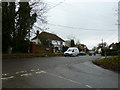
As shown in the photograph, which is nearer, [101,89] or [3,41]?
[101,89]

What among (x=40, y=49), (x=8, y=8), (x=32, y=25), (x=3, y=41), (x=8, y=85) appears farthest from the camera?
(x=40, y=49)

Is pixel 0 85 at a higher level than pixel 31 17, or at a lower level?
lower

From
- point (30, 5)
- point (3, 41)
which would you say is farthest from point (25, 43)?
point (30, 5)

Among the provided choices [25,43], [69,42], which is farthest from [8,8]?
[69,42]

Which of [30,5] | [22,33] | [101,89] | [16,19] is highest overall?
[30,5]

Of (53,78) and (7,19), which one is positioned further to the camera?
(7,19)

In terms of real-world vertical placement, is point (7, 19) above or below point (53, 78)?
above

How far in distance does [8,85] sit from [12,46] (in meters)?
20.4

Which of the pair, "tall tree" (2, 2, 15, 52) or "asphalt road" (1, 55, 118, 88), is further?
"tall tree" (2, 2, 15, 52)

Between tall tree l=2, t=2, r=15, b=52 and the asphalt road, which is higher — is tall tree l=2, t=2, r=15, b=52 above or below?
above

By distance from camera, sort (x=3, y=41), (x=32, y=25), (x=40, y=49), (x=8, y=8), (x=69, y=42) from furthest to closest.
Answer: (x=69, y=42) → (x=40, y=49) → (x=32, y=25) → (x=3, y=41) → (x=8, y=8)

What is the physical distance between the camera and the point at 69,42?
86.5m

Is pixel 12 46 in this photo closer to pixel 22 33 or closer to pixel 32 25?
pixel 22 33

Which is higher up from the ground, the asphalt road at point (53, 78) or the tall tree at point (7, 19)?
the tall tree at point (7, 19)
